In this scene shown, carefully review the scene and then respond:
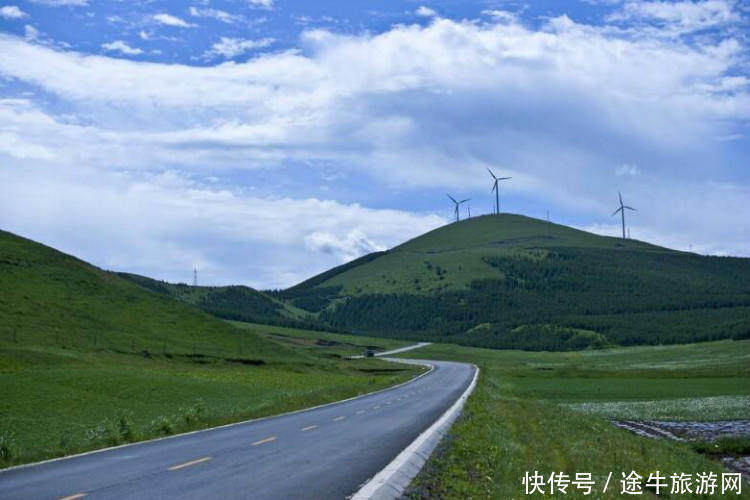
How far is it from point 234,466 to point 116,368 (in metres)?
53.3

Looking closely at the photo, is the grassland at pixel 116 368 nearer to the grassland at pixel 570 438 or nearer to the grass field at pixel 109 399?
the grass field at pixel 109 399

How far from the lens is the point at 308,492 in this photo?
16734 millimetres

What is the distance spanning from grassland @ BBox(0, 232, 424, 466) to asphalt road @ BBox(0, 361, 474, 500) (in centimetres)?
271

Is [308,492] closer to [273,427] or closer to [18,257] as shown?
[273,427]

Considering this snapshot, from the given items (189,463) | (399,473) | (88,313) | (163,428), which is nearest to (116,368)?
(163,428)

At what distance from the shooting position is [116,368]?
235 feet

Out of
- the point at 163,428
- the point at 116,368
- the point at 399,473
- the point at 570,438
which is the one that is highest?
the point at 116,368

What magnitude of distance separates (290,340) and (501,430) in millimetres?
165449

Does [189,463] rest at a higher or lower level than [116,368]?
lower

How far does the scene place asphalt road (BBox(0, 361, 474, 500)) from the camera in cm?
1709

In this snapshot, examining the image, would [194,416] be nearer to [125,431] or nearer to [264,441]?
[125,431]

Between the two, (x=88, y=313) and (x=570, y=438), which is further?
(x=88, y=313)

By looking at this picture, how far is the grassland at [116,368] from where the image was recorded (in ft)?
120

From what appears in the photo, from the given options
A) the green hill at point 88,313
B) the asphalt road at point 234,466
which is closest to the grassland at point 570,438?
the asphalt road at point 234,466
